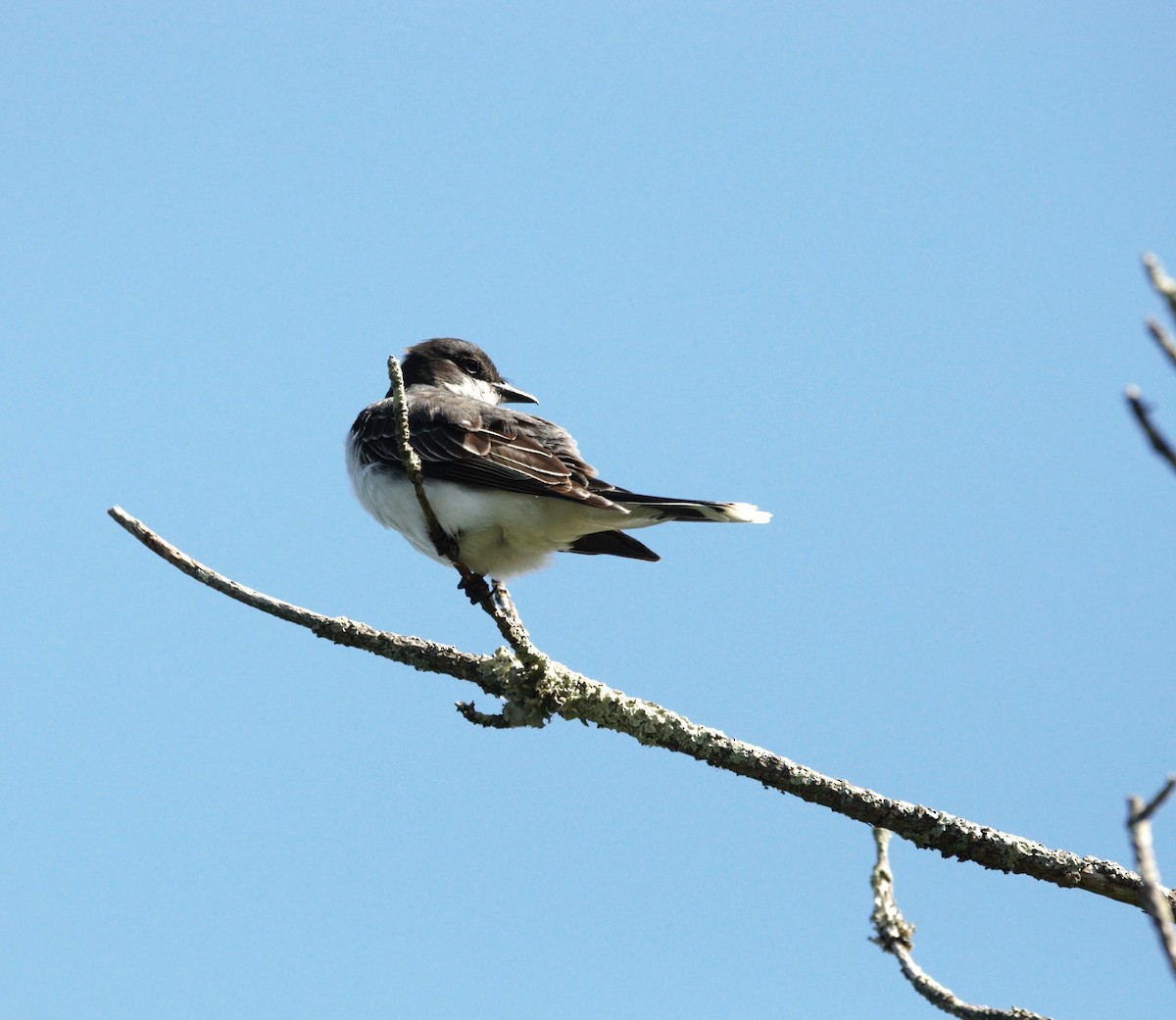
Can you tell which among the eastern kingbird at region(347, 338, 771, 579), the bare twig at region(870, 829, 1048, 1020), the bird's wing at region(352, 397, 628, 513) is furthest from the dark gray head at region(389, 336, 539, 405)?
the bare twig at region(870, 829, 1048, 1020)

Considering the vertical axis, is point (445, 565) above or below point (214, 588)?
above

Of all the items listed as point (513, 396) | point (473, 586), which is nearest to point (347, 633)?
point (473, 586)

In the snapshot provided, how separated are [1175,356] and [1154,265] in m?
0.13

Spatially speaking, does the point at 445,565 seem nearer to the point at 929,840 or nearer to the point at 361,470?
the point at 361,470

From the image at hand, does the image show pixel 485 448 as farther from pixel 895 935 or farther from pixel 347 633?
pixel 895 935

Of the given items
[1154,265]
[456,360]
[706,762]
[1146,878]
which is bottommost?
[1146,878]

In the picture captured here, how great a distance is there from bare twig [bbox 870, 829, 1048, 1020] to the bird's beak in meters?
5.54

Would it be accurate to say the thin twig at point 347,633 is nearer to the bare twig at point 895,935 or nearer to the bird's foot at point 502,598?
the bird's foot at point 502,598

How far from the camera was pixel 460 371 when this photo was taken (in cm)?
948

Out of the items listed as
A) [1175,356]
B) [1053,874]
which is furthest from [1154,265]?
[1053,874]

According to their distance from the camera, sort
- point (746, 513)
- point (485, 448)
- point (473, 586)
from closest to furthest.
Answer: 1. point (473, 586)
2. point (746, 513)
3. point (485, 448)

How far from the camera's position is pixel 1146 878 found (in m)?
1.90

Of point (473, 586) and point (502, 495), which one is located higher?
point (502, 495)

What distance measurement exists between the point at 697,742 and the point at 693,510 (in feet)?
7.50
